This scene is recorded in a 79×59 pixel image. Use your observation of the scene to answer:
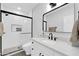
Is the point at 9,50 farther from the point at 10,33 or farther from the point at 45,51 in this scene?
the point at 45,51

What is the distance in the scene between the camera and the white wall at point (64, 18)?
1.44m

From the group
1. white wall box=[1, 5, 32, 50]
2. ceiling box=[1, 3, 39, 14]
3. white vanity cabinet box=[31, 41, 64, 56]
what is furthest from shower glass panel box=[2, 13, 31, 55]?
white vanity cabinet box=[31, 41, 64, 56]

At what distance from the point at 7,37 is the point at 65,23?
2.21m

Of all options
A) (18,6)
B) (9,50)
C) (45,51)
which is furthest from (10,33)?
(45,51)

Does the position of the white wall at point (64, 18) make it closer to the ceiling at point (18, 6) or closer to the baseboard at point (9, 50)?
the ceiling at point (18, 6)

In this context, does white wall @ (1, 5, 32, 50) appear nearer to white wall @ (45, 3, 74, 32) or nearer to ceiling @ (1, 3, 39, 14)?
ceiling @ (1, 3, 39, 14)

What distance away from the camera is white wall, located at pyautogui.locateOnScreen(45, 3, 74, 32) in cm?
144

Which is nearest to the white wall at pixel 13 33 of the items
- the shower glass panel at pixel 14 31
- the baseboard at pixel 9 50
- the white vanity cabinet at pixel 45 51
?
the shower glass panel at pixel 14 31

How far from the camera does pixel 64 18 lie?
159cm

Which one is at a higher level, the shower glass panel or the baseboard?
the shower glass panel

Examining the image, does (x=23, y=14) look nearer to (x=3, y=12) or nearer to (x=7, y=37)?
(x=3, y=12)

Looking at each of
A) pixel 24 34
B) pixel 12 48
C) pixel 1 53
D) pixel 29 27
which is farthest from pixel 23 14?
pixel 1 53

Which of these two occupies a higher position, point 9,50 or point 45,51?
point 45,51

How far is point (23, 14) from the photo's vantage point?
353cm
